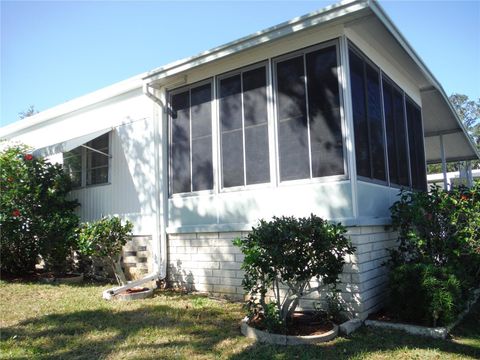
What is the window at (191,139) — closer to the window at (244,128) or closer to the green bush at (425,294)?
the window at (244,128)

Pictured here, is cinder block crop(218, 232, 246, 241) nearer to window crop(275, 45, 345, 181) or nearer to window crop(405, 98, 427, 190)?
window crop(275, 45, 345, 181)

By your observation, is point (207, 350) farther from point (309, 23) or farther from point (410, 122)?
point (410, 122)

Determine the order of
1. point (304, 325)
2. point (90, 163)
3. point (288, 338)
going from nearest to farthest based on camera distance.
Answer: point (288, 338) → point (304, 325) → point (90, 163)

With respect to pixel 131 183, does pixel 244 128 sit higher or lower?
higher

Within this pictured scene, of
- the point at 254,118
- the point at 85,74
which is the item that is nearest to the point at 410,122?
the point at 254,118

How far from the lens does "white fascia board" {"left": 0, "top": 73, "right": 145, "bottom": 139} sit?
8188 millimetres

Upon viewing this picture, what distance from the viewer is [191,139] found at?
279 inches

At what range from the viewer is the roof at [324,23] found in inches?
204

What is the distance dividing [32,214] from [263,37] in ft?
20.5

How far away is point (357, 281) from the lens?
5074 mm

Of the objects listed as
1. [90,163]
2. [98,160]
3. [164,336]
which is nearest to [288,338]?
[164,336]

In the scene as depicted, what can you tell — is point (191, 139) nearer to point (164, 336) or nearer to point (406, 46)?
point (164, 336)

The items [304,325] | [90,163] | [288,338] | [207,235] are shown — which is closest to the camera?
[288,338]

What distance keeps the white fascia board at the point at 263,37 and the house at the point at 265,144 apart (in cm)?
2
